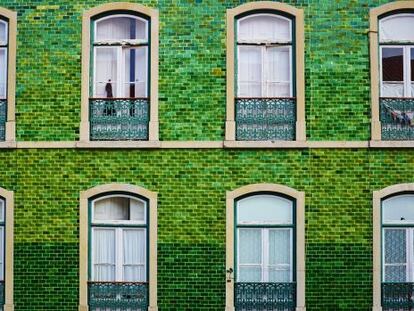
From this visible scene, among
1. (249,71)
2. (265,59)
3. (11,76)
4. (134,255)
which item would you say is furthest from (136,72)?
(134,255)

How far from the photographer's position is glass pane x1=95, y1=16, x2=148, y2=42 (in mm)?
12352

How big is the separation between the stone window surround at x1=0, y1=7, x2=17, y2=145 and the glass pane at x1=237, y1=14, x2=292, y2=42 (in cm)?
398

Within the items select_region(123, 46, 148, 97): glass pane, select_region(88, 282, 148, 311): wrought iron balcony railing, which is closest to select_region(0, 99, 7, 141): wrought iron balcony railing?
select_region(123, 46, 148, 97): glass pane

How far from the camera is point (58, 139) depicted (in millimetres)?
12031

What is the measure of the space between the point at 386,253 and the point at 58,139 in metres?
6.00

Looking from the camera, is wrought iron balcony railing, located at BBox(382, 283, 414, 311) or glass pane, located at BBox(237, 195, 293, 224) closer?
wrought iron balcony railing, located at BBox(382, 283, 414, 311)

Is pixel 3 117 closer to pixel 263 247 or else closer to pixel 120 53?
pixel 120 53

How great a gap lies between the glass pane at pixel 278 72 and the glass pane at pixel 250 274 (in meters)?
3.04

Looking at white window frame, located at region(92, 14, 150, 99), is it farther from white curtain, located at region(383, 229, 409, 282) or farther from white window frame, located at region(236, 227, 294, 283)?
white curtain, located at region(383, 229, 409, 282)

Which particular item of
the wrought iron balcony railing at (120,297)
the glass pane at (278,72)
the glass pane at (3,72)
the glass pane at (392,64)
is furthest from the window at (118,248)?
the glass pane at (392,64)

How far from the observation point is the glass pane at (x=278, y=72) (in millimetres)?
12203

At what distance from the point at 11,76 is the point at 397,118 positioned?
6.77 m

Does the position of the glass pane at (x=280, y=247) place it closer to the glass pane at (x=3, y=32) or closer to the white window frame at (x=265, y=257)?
the white window frame at (x=265, y=257)

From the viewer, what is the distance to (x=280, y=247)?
39.3 feet
